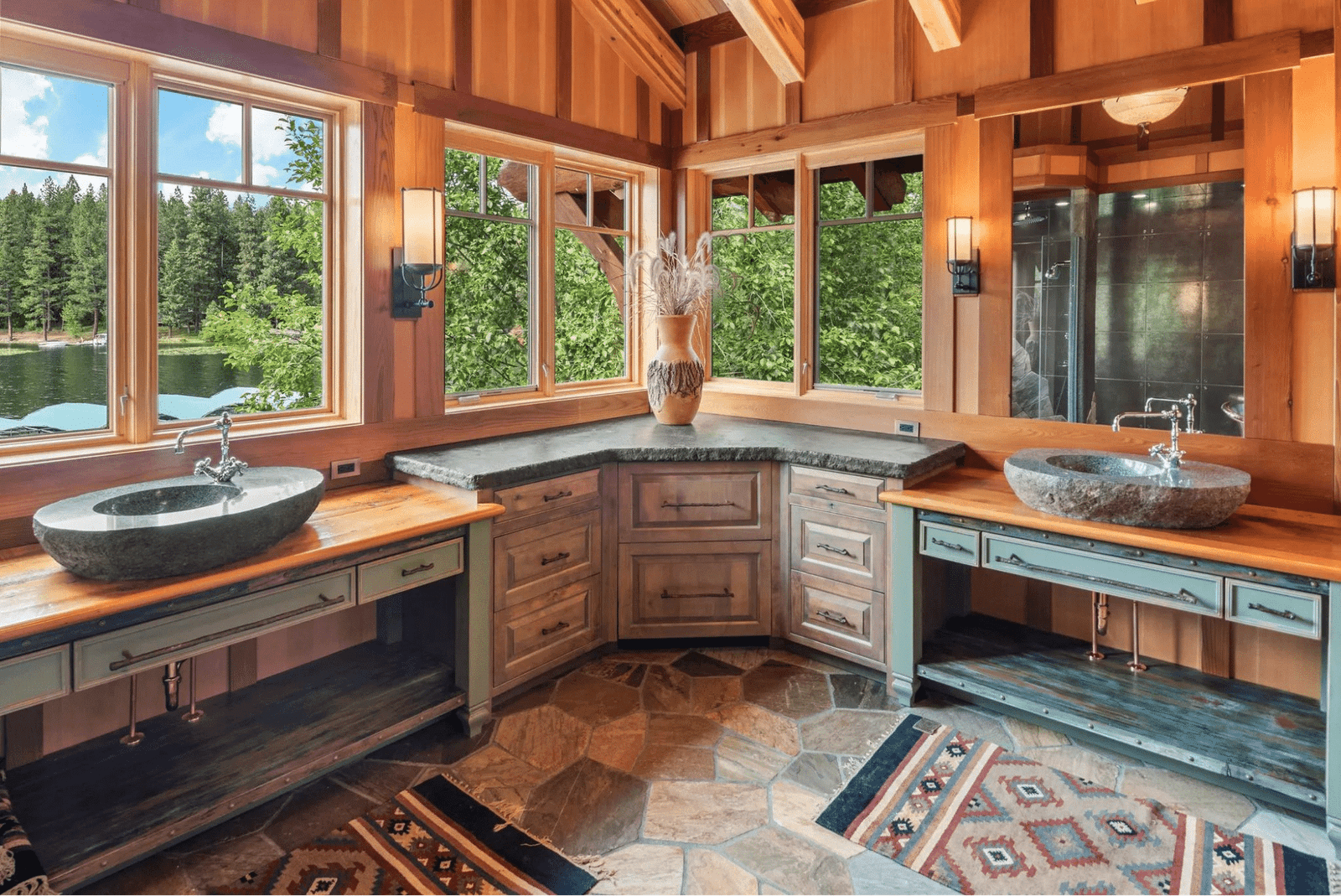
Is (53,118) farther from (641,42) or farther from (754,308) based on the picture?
(754,308)

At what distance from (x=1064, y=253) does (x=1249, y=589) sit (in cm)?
152

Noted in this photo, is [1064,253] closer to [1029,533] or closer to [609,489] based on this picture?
[1029,533]

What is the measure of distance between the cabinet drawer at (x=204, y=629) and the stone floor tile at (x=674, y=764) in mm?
1123

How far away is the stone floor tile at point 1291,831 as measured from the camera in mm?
2262

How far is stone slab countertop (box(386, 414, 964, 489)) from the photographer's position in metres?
3.08

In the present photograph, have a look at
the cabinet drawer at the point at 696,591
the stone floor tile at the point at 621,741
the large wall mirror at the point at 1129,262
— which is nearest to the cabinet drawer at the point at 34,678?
the stone floor tile at the point at 621,741

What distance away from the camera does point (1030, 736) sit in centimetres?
288

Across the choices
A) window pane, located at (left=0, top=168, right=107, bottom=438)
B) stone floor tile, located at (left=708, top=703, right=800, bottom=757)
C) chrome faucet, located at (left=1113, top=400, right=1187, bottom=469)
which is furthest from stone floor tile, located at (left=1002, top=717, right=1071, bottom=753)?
window pane, located at (left=0, top=168, right=107, bottom=438)

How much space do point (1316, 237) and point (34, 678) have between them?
3979 millimetres

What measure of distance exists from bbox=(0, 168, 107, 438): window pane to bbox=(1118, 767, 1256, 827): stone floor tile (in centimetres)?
359

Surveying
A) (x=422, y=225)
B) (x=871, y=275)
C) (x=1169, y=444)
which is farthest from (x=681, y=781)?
(x=871, y=275)

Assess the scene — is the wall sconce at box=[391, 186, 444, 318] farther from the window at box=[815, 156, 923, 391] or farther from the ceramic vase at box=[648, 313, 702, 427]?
the window at box=[815, 156, 923, 391]

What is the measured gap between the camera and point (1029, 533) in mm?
2754

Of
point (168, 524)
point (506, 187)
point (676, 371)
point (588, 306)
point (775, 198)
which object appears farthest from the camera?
point (588, 306)
